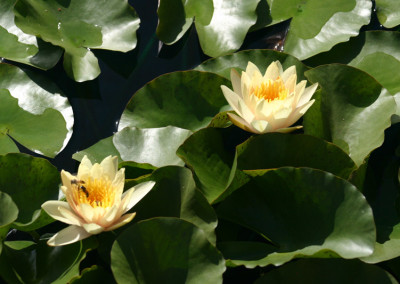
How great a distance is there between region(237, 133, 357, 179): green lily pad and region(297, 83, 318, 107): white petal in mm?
113

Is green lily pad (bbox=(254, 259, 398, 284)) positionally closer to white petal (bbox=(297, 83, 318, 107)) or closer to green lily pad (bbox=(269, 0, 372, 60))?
white petal (bbox=(297, 83, 318, 107))

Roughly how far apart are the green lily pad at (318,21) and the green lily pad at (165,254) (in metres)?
0.85

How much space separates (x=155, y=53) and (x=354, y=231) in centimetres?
103

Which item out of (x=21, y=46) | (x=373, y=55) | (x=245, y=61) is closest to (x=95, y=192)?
(x=245, y=61)

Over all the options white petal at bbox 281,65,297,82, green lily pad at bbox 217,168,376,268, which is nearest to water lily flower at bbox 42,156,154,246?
green lily pad at bbox 217,168,376,268

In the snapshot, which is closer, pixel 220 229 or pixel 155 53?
pixel 220 229

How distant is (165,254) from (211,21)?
3.17ft

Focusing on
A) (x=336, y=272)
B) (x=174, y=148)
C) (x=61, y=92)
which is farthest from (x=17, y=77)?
(x=336, y=272)

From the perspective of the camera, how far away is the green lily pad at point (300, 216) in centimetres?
138

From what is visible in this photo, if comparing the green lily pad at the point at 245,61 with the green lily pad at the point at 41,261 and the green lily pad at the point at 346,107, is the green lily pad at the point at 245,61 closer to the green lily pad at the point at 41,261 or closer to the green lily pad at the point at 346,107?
A: the green lily pad at the point at 346,107

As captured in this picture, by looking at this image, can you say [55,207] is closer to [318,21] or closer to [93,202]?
[93,202]

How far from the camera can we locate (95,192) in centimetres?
143

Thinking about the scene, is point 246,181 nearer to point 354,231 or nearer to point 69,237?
point 354,231

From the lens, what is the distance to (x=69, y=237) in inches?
55.9
